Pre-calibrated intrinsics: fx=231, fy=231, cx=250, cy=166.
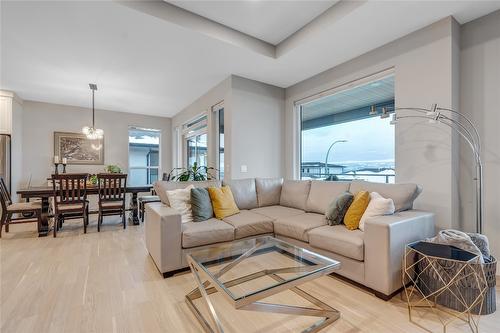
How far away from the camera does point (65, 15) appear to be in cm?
240

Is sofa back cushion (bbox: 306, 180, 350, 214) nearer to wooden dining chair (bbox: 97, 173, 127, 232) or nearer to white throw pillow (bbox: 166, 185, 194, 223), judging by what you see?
white throw pillow (bbox: 166, 185, 194, 223)

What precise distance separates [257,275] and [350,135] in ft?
8.99

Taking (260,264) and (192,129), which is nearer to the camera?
(260,264)

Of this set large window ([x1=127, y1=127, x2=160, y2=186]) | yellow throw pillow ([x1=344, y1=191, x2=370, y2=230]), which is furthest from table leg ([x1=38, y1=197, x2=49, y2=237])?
yellow throw pillow ([x1=344, y1=191, x2=370, y2=230])

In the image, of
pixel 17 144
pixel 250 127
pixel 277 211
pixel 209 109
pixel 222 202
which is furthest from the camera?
pixel 17 144

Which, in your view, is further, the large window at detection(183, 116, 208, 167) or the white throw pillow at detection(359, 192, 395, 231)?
the large window at detection(183, 116, 208, 167)

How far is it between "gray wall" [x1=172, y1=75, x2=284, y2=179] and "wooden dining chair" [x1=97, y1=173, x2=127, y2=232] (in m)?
1.70

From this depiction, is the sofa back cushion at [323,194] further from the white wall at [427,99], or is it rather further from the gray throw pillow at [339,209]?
the white wall at [427,99]

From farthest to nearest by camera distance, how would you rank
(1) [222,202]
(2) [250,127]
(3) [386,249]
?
(2) [250,127] < (1) [222,202] < (3) [386,249]

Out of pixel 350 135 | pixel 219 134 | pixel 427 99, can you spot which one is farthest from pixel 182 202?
pixel 427 99

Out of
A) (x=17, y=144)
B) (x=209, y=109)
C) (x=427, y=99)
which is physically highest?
(x=209, y=109)

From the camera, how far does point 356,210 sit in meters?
2.32

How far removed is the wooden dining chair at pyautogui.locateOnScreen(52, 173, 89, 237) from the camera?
3688 millimetres

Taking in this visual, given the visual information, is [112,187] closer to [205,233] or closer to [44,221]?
[44,221]
